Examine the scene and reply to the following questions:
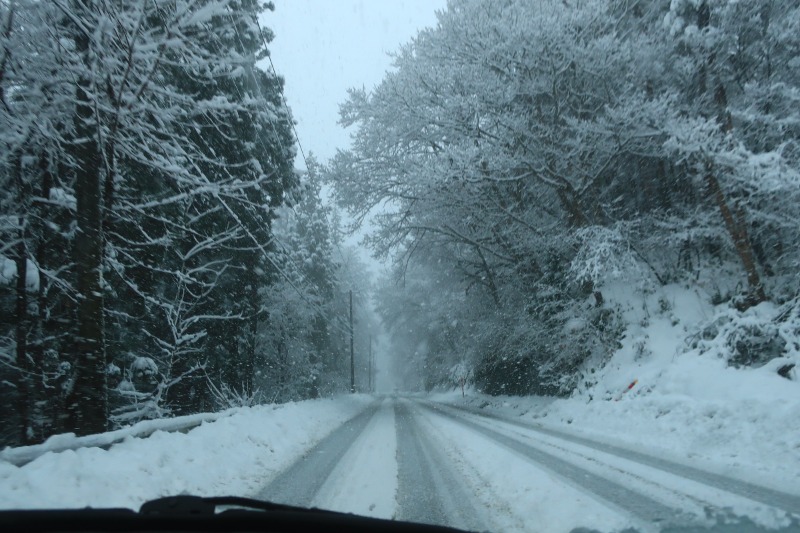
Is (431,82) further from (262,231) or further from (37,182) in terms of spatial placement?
(37,182)

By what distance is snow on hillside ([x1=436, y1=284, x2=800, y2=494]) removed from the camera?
20.0 feet

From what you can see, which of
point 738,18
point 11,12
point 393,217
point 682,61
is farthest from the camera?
point 393,217

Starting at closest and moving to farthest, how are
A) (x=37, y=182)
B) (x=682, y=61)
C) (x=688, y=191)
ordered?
(x=37, y=182) < (x=682, y=61) < (x=688, y=191)

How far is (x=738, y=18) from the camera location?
10688 mm

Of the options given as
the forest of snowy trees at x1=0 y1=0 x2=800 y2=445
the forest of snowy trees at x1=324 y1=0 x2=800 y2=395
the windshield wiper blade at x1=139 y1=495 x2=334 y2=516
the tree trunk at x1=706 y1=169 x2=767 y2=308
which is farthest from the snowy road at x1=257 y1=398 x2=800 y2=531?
the tree trunk at x1=706 y1=169 x2=767 y2=308

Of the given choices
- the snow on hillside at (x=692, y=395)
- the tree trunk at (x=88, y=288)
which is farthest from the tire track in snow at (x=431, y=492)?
the tree trunk at (x=88, y=288)

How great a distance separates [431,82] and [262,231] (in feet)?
21.1

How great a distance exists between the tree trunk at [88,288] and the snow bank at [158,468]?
1.17 m

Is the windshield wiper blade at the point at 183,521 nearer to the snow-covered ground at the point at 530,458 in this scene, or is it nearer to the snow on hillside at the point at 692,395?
the snow-covered ground at the point at 530,458

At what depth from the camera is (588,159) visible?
13.8 metres

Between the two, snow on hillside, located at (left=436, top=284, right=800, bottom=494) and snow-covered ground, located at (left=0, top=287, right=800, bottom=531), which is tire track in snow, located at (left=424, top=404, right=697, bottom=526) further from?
snow on hillside, located at (left=436, top=284, right=800, bottom=494)

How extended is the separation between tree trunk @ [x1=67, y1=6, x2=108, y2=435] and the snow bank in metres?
1.17

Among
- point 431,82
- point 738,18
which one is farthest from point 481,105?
point 738,18

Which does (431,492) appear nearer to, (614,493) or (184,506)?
(614,493)
